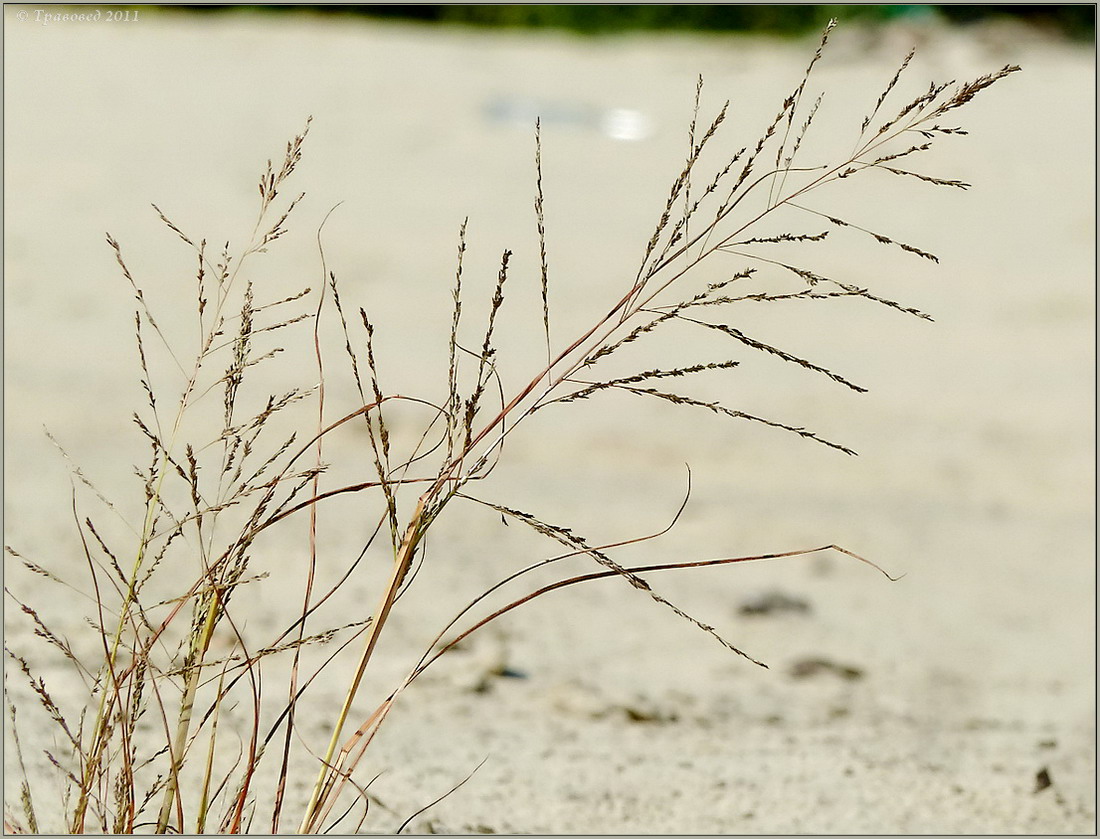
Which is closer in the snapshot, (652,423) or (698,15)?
(652,423)

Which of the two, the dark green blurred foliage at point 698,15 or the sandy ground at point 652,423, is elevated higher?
the dark green blurred foliage at point 698,15

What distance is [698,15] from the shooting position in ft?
48.0

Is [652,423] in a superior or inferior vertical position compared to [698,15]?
inferior

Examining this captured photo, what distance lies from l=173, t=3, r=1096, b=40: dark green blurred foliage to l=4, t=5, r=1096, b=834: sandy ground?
1.01m

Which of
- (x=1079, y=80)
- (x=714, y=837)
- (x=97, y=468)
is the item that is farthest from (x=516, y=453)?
(x=1079, y=80)

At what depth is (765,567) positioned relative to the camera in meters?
4.14

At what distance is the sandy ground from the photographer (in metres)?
2.46

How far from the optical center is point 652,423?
5.57m

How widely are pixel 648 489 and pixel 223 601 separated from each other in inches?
135

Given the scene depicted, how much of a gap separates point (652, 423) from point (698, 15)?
10.3 m

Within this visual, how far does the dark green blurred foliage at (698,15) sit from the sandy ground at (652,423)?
1015mm

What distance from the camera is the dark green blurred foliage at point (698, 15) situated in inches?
512

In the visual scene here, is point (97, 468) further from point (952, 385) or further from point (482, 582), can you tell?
point (952, 385)

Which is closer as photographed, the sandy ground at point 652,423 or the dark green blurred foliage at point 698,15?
the sandy ground at point 652,423
